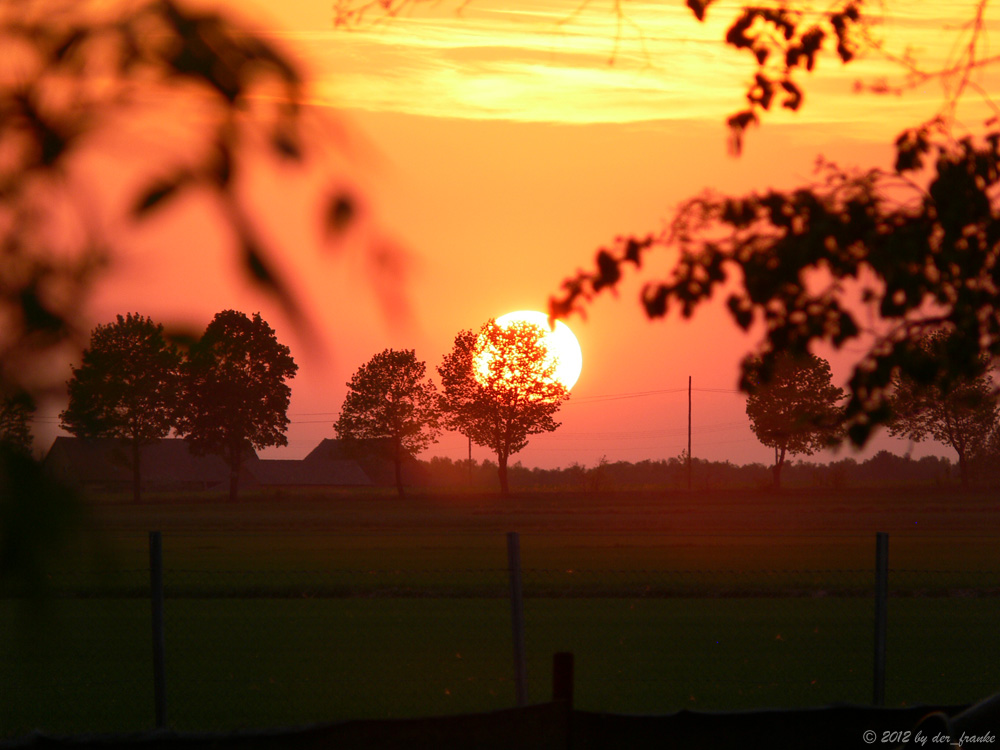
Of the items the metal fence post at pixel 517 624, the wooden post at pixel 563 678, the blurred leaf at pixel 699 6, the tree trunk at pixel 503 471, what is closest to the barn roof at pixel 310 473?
the tree trunk at pixel 503 471

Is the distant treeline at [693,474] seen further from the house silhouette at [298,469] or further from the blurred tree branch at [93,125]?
the blurred tree branch at [93,125]

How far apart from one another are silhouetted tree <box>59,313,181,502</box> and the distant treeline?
8252 centimetres

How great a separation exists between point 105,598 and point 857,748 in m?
5.02

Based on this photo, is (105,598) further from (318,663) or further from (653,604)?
(653,604)

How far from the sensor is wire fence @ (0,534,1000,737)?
8.84 metres

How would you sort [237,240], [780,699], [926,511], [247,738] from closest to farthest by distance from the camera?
1. [237,240]
2. [247,738]
3. [780,699]
4. [926,511]

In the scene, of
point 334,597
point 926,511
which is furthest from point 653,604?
point 926,511

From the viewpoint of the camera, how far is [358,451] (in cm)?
9975

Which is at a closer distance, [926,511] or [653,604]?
[653,604]

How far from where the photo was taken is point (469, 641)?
13609 millimetres

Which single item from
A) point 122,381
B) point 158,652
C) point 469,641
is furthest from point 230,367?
point 469,641

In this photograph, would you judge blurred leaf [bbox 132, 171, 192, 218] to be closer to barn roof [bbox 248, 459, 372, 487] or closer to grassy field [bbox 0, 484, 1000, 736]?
grassy field [bbox 0, 484, 1000, 736]

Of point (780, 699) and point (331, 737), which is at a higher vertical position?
point (331, 737)

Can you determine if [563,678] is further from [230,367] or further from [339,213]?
[339,213]
